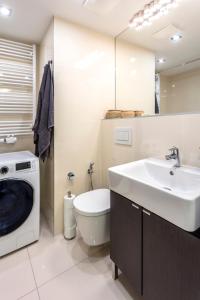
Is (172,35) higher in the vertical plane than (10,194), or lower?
higher

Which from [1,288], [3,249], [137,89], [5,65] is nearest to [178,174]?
[137,89]

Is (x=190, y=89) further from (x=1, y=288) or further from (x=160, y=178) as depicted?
(x=1, y=288)

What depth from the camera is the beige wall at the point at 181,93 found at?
4.76 feet

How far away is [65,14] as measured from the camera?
5.49 feet

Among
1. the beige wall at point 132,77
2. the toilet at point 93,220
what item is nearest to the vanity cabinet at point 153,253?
the toilet at point 93,220

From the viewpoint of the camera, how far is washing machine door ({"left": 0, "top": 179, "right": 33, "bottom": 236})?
1530 millimetres

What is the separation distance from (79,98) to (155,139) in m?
0.95

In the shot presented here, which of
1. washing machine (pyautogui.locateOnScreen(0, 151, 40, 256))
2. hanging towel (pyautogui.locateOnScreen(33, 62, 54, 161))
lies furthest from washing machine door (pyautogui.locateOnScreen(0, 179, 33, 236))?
hanging towel (pyautogui.locateOnScreen(33, 62, 54, 161))

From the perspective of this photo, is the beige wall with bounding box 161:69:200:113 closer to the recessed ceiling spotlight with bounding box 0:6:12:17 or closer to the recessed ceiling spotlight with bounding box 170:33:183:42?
the recessed ceiling spotlight with bounding box 170:33:183:42

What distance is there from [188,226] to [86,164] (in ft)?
4.57

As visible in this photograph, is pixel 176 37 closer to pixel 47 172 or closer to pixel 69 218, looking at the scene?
pixel 47 172

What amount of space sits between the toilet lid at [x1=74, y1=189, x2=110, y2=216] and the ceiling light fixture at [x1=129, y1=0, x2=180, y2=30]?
5.82 feet

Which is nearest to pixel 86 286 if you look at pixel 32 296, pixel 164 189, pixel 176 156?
pixel 32 296

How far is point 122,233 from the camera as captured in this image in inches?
47.1
